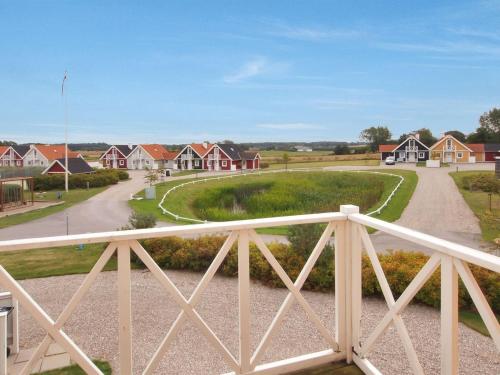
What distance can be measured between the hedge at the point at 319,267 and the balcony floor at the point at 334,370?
11.6 ft

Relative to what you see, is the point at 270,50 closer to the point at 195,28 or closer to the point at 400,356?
the point at 195,28

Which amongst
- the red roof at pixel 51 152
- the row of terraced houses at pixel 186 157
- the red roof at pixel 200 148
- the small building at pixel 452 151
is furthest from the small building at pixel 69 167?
the small building at pixel 452 151

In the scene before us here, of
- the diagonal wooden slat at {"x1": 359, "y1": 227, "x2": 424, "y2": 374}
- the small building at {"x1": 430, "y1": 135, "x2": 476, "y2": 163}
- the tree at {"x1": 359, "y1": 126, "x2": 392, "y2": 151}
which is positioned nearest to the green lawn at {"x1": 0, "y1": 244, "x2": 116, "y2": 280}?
the diagonal wooden slat at {"x1": 359, "y1": 227, "x2": 424, "y2": 374}

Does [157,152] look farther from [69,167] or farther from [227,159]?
[69,167]

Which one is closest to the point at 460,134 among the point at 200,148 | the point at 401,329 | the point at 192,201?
the point at 200,148

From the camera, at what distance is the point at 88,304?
612cm

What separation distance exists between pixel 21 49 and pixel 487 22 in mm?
25892

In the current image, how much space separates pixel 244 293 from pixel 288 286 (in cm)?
33

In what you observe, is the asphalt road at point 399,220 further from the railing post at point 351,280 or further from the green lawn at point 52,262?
the railing post at point 351,280

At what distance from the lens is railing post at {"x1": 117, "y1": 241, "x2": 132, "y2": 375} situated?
2475mm

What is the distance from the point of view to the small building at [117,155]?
209 ft

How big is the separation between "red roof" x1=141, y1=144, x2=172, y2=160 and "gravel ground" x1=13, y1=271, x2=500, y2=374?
56.6 m

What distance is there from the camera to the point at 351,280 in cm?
310

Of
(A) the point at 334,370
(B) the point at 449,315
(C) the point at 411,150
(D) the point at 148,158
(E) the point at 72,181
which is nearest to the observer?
(B) the point at 449,315
